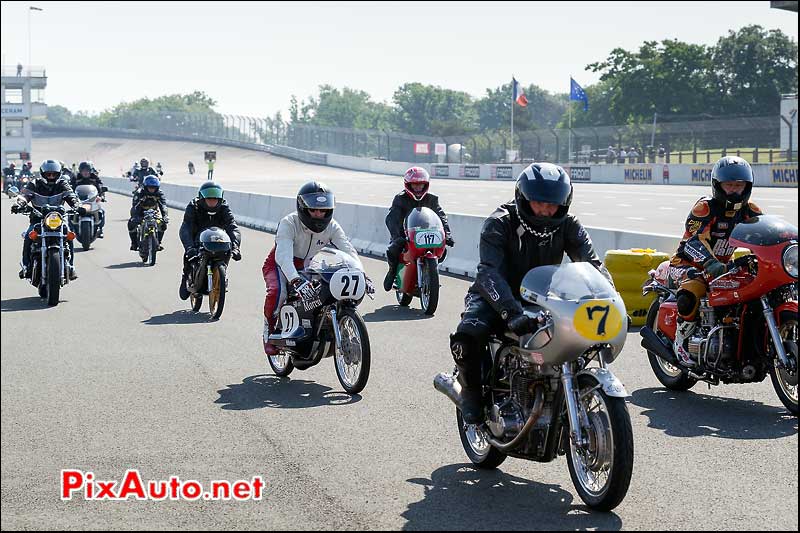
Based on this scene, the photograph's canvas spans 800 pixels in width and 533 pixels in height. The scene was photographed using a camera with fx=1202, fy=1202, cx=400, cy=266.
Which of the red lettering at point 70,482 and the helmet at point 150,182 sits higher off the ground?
the helmet at point 150,182

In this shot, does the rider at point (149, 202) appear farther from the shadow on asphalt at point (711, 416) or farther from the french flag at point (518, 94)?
the french flag at point (518, 94)

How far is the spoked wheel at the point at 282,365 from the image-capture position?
35.4 feet

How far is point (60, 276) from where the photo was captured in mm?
16438

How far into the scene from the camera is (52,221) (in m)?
→ 16.5

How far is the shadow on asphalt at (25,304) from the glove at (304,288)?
6590mm

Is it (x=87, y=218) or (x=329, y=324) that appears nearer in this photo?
(x=329, y=324)

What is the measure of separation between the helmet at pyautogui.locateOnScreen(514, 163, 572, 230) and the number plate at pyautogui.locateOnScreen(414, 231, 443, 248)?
29.7 ft

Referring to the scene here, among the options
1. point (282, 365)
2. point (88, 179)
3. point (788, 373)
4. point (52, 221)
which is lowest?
point (282, 365)

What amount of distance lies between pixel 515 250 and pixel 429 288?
8.77 metres

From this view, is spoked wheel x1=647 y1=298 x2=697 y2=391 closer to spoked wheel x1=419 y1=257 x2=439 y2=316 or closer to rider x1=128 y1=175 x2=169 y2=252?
spoked wheel x1=419 y1=257 x2=439 y2=316

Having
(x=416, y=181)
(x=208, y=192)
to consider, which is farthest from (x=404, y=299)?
(x=208, y=192)

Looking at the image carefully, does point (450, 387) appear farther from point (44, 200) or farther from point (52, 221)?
point (44, 200)

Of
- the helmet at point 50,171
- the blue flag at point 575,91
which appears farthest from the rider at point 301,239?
the blue flag at point 575,91

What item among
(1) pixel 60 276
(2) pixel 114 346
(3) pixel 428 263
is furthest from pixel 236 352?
(1) pixel 60 276
